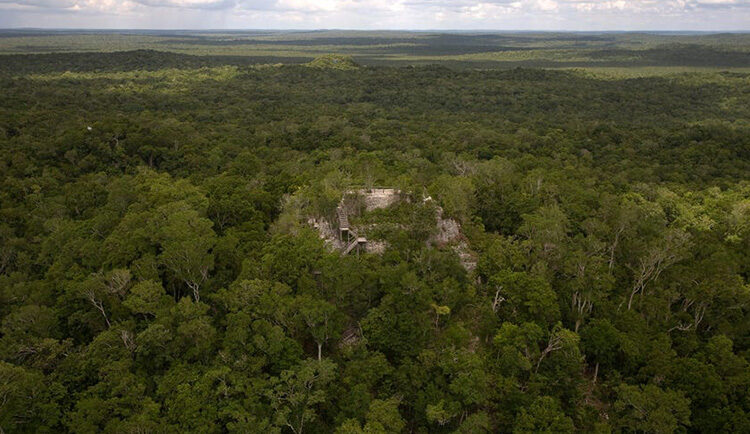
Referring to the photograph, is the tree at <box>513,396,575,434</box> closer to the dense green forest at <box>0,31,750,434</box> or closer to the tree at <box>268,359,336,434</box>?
the dense green forest at <box>0,31,750,434</box>

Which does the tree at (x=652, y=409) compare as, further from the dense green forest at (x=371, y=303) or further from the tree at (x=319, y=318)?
the tree at (x=319, y=318)

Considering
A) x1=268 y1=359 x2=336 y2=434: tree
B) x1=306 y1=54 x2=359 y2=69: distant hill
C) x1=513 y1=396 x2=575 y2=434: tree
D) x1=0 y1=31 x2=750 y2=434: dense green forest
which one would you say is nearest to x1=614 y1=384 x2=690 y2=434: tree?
x1=0 y1=31 x2=750 y2=434: dense green forest

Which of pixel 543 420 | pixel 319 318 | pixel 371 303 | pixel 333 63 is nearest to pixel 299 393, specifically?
pixel 319 318

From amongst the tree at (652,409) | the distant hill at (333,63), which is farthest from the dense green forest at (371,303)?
the distant hill at (333,63)

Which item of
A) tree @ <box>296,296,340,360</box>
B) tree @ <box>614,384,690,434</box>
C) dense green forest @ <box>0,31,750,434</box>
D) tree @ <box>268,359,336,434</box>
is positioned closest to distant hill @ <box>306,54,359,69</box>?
dense green forest @ <box>0,31,750,434</box>

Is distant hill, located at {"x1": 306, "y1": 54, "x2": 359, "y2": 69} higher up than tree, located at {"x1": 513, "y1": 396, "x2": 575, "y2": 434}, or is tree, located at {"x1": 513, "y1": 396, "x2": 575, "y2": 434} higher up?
distant hill, located at {"x1": 306, "y1": 54, "x2": 359, "y2": 69}

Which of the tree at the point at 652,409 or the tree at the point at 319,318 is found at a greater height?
the tree at the point at 319,318

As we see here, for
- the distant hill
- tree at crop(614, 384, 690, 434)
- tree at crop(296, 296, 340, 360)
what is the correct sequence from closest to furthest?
Result: tree at crop(614, 384, 690, 434)
tree at crop(296, 296, 340, 360)
the distant hill

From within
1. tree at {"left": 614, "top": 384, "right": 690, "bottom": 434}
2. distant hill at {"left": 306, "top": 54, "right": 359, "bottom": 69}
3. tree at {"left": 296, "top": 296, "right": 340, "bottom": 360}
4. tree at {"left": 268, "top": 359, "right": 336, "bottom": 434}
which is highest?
distant hill at {"left": 306, "top": 54, "right": 359, "bottom": 69}

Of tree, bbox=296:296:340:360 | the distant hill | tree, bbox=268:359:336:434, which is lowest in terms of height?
tree, bbox=268:359:336:434

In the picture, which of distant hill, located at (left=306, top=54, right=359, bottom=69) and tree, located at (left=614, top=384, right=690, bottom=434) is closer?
tree, located at (left=614, top=384, right=690, bottom=434)

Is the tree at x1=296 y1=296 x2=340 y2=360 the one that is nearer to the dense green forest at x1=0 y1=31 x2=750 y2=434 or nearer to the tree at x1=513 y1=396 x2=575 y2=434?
the dense green forest at x1=0 y1=31 x2=750 y2=434

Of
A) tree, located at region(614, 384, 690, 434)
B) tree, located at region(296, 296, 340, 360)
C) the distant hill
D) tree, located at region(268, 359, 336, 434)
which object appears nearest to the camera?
tree, located at region(268, 359, 336, 434)
